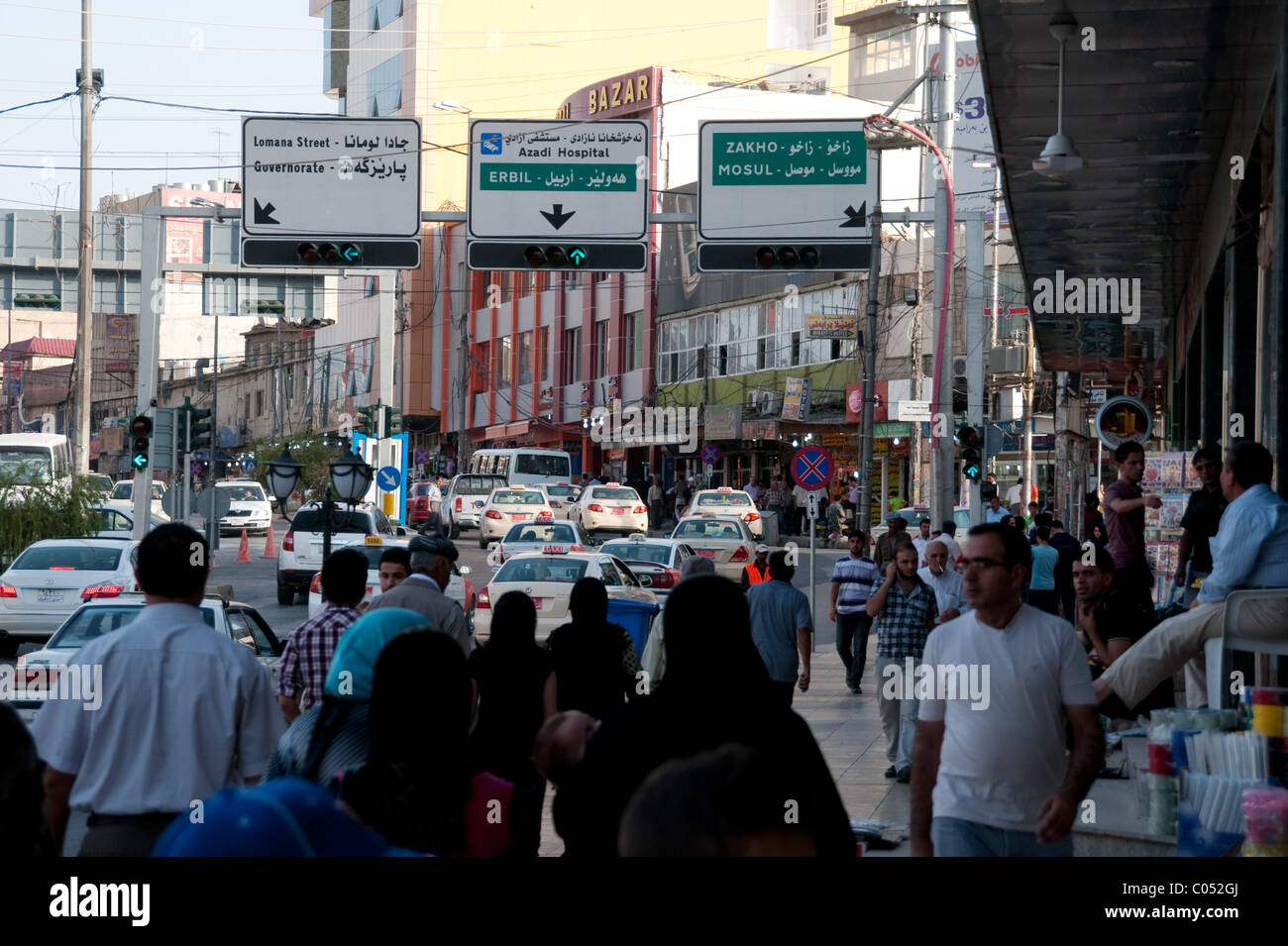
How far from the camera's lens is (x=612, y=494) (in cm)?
4566

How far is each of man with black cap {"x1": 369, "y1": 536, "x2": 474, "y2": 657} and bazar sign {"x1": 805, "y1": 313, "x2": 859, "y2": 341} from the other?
131 feet

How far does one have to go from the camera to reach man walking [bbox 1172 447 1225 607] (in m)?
10.6

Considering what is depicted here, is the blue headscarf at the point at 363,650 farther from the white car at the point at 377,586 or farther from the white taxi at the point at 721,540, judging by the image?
the white taxi at the point at 721,540

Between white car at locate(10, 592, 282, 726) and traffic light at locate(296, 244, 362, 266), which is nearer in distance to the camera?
white car at locate(10, 592, 282, 726)

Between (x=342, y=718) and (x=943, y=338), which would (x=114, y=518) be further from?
(x=342, y=718)

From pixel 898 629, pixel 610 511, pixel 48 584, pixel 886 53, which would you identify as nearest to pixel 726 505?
pixel 610 511

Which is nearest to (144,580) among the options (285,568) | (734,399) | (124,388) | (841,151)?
(841,151)

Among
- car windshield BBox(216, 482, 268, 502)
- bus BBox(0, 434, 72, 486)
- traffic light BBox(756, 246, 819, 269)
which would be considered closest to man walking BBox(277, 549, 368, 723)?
traffic light BBox(756, 246, 819, 269)

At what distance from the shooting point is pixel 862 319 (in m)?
49.0

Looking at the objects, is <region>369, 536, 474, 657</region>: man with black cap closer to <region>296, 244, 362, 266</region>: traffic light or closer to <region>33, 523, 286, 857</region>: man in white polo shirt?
<region>33, 523, 286, 857</region>: man in white polo shirt

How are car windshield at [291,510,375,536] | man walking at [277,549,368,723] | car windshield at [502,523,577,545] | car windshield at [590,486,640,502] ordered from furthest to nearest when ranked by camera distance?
car windshield at [590,486,640,502]
car windshield at [502,523,577,545]
car windshield at [291,510,375,536]
man walking at [277,549,368,723]

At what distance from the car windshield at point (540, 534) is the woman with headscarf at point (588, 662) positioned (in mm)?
23907

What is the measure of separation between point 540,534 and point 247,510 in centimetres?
1991

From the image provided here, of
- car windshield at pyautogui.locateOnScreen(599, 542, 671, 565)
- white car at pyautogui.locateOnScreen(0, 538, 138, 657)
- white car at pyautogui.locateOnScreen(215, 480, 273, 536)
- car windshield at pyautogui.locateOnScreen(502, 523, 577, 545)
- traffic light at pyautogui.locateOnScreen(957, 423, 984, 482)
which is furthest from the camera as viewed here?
white car at pyautogui.locateOnScreen(215, 480, 273, 536)
